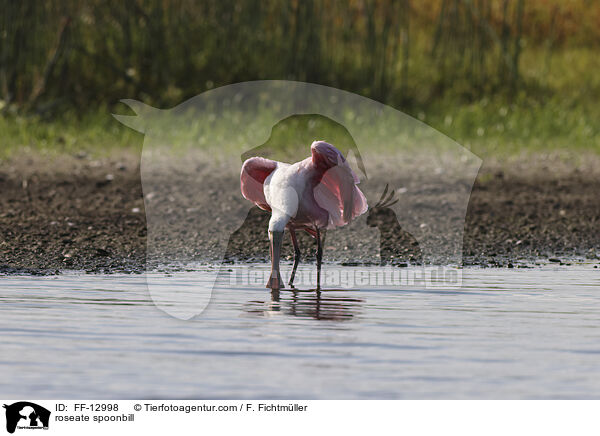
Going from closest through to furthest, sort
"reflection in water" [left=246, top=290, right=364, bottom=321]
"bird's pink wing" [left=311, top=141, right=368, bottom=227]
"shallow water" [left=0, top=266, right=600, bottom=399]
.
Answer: "shallow water" [left=0, top=266, right=600, bottom=399], "reflection in water" [left=246, top=290, right=364, bottom=321], "bird's pink wing" [left=311, top=141, right=368, bottom=227]

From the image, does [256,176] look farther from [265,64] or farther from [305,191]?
[265,64]

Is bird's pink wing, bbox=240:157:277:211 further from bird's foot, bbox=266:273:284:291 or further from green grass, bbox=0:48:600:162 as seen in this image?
green grass, bbox=0:48:600:162

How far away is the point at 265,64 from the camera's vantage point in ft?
52.7

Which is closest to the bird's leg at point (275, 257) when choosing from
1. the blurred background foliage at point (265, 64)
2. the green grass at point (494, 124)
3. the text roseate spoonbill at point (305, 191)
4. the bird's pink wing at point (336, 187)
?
the text roseate spoonbill at point (305, 191)

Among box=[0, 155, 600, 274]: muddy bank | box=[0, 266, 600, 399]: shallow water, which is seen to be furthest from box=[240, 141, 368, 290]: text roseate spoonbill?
box=[0, 155, 600, 274]: muddy bank

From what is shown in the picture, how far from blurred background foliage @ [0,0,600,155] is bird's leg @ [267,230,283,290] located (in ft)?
24.4

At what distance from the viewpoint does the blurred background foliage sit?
593 inches

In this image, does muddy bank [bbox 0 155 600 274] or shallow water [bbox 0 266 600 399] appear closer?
shallow water [bbox 0 266 600 399]
